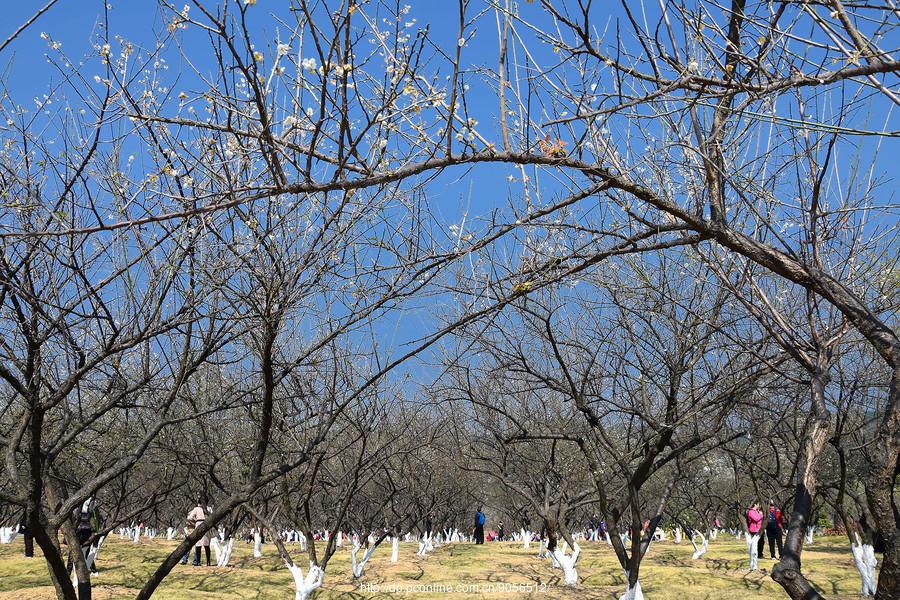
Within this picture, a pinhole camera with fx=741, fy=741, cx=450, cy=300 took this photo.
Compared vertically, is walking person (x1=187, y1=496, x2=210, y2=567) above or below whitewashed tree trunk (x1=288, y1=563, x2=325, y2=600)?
above

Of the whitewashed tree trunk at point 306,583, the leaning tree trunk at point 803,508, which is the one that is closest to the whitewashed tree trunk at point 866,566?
the whitewashed tree trunk at point 306,583

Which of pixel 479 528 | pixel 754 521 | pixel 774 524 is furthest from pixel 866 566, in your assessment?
pixel 479 528

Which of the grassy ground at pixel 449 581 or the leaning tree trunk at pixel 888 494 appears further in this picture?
the grassy ground at pixel 449 581

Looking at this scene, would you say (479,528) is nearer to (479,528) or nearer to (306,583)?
(479,528)

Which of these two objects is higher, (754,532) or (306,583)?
(754,532)

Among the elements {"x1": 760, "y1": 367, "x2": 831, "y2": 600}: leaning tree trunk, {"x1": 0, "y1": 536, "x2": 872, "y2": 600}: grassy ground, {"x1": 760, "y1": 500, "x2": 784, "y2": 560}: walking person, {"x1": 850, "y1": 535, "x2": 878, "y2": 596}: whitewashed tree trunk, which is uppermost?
{"x1": 760, "y1": 367, "x2": 831, "y2": 600}: leaning tree trunk

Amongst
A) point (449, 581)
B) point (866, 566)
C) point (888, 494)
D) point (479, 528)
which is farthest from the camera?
point (479, 528)

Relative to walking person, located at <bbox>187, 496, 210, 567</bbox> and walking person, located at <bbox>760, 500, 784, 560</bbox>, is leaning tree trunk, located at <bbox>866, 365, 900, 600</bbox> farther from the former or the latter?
walking person, located at <bbox>760, 500, 784, 560</bbox>

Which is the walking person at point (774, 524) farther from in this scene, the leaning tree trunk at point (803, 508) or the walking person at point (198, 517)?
the leaning tree trunk at point (803, 508)

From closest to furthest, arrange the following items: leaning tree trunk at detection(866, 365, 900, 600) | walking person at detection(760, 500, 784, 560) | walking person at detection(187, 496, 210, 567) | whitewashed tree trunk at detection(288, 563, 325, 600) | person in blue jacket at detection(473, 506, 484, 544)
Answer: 1. leaning tree trunk at detection(866, 365, 900, 600)
2. whitewashed tree trunk at detection(288, 563, 325, 600)
3. walking person at detection(187, 496, 210, 567)
4. walking person at detection(760, 500, 784, 560)
5. person in blue jacket at detection(473, 506, 484, 544)

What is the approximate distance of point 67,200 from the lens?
17.4 feet

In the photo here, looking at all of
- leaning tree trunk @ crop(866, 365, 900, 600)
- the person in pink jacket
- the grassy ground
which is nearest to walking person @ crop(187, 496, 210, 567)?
the grassy ground

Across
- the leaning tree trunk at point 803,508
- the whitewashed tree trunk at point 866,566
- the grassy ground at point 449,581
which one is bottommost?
the grassy ground at point 449,581

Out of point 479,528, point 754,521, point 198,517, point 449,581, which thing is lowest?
point 449,581
